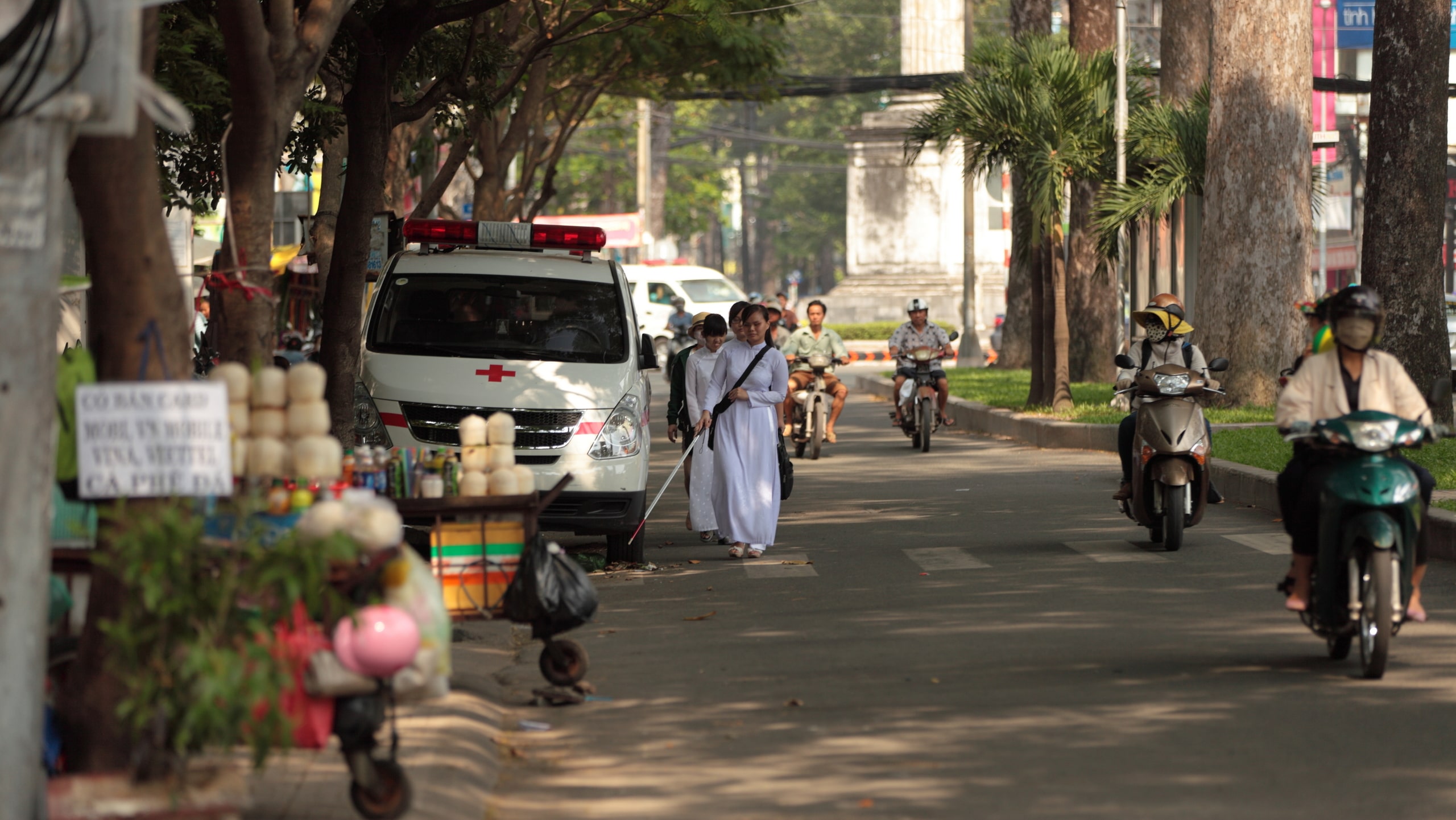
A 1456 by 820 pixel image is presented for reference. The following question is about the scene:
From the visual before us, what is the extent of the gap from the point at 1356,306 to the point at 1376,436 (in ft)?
2.04

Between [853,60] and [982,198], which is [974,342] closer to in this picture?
[982,198]

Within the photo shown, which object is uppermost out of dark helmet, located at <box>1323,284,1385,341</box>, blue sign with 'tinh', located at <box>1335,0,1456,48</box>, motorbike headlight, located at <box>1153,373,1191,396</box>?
blue sign with 'tinh', located at <box>1335,0,1456,48</box>

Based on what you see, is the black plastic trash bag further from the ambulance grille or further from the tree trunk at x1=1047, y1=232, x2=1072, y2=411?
the tree trunk at x1=1047, y1=232, x2=1072, y2=411

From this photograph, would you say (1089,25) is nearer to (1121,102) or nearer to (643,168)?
(1121,102)

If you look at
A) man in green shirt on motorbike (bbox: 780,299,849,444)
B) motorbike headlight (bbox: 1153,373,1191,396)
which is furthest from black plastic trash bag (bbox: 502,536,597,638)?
man in green shirt on motorbike (bbox: 780,299,849,444)

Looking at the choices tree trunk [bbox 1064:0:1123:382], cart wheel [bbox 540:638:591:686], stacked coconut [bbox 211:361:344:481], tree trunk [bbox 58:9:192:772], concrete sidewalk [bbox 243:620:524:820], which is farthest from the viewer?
tree trunk [bbox 1064:0:1123:382]

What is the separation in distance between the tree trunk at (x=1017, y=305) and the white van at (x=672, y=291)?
897cm

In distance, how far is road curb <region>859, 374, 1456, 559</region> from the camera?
11.5 meters

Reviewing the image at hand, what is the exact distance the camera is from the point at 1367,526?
24.4ft

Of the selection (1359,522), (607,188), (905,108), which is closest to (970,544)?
(1359,522)

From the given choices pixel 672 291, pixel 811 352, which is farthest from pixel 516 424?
pixel 672 291

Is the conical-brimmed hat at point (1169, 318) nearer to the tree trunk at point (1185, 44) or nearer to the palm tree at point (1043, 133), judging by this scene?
the palm tree at point (1043, 133)

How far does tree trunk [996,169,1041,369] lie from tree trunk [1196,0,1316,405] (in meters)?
4.51

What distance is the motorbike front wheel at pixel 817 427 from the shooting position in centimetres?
2009
